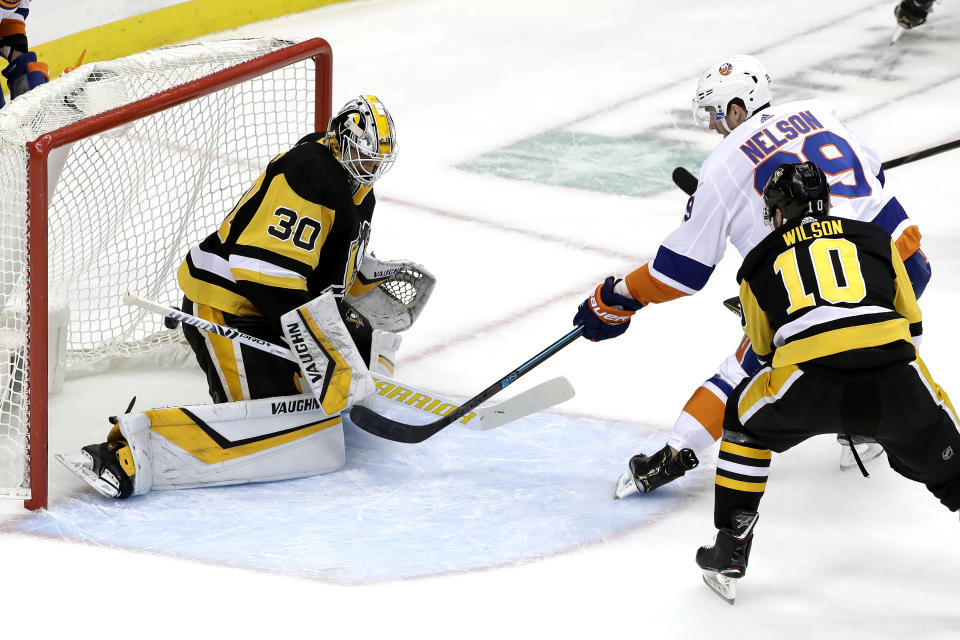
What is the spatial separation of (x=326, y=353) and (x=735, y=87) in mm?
1093

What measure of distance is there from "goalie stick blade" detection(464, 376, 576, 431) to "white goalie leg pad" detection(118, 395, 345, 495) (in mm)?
357

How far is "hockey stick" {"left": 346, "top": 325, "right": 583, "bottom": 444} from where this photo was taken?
321cm

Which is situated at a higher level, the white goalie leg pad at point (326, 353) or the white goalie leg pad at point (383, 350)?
the white goalie leg pad at point (326, 353)

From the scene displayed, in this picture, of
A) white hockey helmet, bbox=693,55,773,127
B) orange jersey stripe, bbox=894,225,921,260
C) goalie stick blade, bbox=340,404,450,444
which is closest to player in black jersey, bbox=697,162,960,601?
orange jersey stripe, bbox=894,225,921,260

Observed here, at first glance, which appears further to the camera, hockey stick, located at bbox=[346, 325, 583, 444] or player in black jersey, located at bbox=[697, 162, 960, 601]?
hockey stick, located at bbox=[346, 325, 583, 444]

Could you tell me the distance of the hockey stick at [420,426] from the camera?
10.5 feet

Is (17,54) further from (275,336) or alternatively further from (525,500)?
(525,500)

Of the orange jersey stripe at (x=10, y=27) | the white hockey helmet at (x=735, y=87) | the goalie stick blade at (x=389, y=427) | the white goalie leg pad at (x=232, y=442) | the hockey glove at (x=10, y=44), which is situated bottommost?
the goalie stick blade at (x=389, y=427)

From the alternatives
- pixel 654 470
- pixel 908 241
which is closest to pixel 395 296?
pixel 654 470

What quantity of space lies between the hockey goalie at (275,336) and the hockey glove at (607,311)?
520 millimetres

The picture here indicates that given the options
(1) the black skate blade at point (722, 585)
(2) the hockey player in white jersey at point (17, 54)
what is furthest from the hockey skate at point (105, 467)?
(2) the hockey player in white jersey at point (17, 54)

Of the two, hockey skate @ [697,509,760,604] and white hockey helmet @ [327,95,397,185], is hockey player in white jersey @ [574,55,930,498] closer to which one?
hockey skate @ [697,509,760,604]

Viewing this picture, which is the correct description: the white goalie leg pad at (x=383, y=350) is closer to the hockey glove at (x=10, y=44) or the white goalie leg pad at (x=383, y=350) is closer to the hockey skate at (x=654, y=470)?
the hockey skate at (x=654, y=470)

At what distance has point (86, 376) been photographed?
3.69 meters
